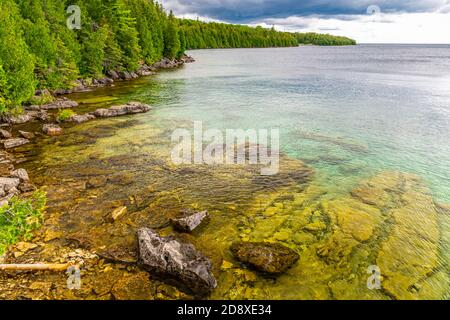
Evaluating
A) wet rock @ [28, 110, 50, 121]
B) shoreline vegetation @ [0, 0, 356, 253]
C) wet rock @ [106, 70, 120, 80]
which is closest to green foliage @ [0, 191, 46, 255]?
shoreline vegetation @ [0, 0, 356, 253]

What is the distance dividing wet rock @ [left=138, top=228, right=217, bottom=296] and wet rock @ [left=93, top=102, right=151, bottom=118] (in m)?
23.5

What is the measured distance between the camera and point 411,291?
9.47 metres

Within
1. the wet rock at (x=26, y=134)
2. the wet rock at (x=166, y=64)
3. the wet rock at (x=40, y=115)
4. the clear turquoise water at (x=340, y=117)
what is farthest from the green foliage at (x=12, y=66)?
the wet rock at (x=166, y=64)

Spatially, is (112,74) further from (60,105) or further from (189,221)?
(189,221)

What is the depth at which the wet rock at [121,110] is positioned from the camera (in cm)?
3147

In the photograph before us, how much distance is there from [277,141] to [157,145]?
30.0ft

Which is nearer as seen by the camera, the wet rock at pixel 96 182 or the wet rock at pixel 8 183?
the wet rock at pixel 8 183

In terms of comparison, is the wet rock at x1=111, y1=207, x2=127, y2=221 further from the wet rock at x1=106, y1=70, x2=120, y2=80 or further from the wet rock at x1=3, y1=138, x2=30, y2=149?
the wet rock at x1=106, y1=70, x2=120, y2=80

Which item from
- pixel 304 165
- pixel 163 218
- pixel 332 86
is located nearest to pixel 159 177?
pixel 163 218

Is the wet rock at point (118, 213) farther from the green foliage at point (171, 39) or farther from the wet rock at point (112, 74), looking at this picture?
the green foliage at point (171, 39)

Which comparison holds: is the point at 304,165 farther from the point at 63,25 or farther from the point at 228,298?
the point at 63,25

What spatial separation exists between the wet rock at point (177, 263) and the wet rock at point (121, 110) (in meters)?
23.5

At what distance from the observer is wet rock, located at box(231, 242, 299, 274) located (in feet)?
33.6
